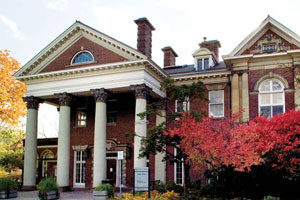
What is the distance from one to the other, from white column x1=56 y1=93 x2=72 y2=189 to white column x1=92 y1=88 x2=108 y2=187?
2.71m

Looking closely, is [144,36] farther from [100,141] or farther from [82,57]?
[100,141]

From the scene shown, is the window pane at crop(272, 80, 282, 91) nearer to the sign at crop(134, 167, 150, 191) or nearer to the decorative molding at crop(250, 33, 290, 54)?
the decorative molding at crop(250, 33, 290, 54)

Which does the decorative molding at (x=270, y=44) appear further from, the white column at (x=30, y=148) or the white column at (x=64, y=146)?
the white column at (x=30, y=148)

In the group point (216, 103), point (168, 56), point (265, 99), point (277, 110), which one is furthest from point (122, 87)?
point (168, 56)

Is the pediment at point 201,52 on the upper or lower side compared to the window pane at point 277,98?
upper

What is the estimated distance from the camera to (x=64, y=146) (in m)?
27.1

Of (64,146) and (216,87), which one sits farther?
(216,87)

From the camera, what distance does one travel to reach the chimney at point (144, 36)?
28.5 metres

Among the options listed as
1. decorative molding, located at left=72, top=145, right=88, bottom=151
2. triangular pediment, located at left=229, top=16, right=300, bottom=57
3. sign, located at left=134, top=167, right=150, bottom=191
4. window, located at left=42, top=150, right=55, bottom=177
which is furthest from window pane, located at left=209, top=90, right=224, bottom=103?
window, located at left=42, top=150, right=55, bottom=177

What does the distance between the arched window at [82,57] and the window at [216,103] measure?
9.54 meters

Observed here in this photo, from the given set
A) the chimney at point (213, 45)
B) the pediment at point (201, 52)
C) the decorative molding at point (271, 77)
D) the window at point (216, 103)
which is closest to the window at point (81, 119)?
the pediment at point (201, 52)

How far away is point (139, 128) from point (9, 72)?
2033 cm

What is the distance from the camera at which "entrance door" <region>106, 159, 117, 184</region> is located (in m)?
30.6

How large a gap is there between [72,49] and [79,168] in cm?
1026
